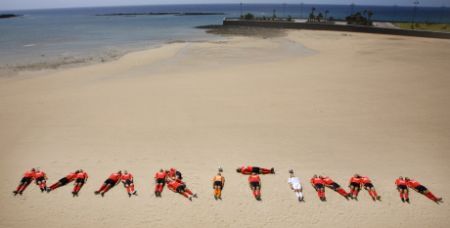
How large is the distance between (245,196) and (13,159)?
370 inches

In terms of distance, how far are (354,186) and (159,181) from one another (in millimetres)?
6514

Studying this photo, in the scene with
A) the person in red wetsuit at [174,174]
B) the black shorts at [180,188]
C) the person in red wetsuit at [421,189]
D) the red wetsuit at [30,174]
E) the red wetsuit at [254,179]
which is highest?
the red wetsuit at [30,174]

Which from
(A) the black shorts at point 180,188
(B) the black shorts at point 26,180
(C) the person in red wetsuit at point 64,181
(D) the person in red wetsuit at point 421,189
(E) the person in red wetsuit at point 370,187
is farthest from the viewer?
(B) the black shorts at point 26,180

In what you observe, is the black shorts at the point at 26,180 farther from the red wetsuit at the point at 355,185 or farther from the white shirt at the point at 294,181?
the red wetsuit at the point at 355,185

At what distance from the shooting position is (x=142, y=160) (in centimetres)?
1212

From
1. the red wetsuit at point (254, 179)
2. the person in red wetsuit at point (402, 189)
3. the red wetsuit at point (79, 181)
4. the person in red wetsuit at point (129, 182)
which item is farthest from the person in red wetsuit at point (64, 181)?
the person in red wetsuit at point (402, 189)

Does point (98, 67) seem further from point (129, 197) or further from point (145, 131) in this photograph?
point (129, 197)

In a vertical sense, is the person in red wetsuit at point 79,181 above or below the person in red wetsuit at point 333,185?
above

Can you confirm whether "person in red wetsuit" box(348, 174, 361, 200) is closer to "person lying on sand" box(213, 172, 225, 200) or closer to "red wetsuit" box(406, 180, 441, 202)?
"red wetsuit" box(406, 180, 441, 202)

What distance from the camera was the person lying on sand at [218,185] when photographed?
9.98 m

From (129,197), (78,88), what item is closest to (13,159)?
(129,197)

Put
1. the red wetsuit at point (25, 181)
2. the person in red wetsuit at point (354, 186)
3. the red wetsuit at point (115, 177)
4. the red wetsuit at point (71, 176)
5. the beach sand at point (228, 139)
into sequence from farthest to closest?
the red wetsuit at point (71, 176)
the red wetsuit at point (115, 177)
the red wetsuit at point (25, 181)
the person in red wetsuit at point (354, 186)
the beach sand at point (228, 139)

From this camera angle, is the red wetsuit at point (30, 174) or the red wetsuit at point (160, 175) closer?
the red wetsuit at point (160, 175)

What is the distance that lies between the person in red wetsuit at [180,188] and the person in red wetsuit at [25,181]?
4.80 metres
